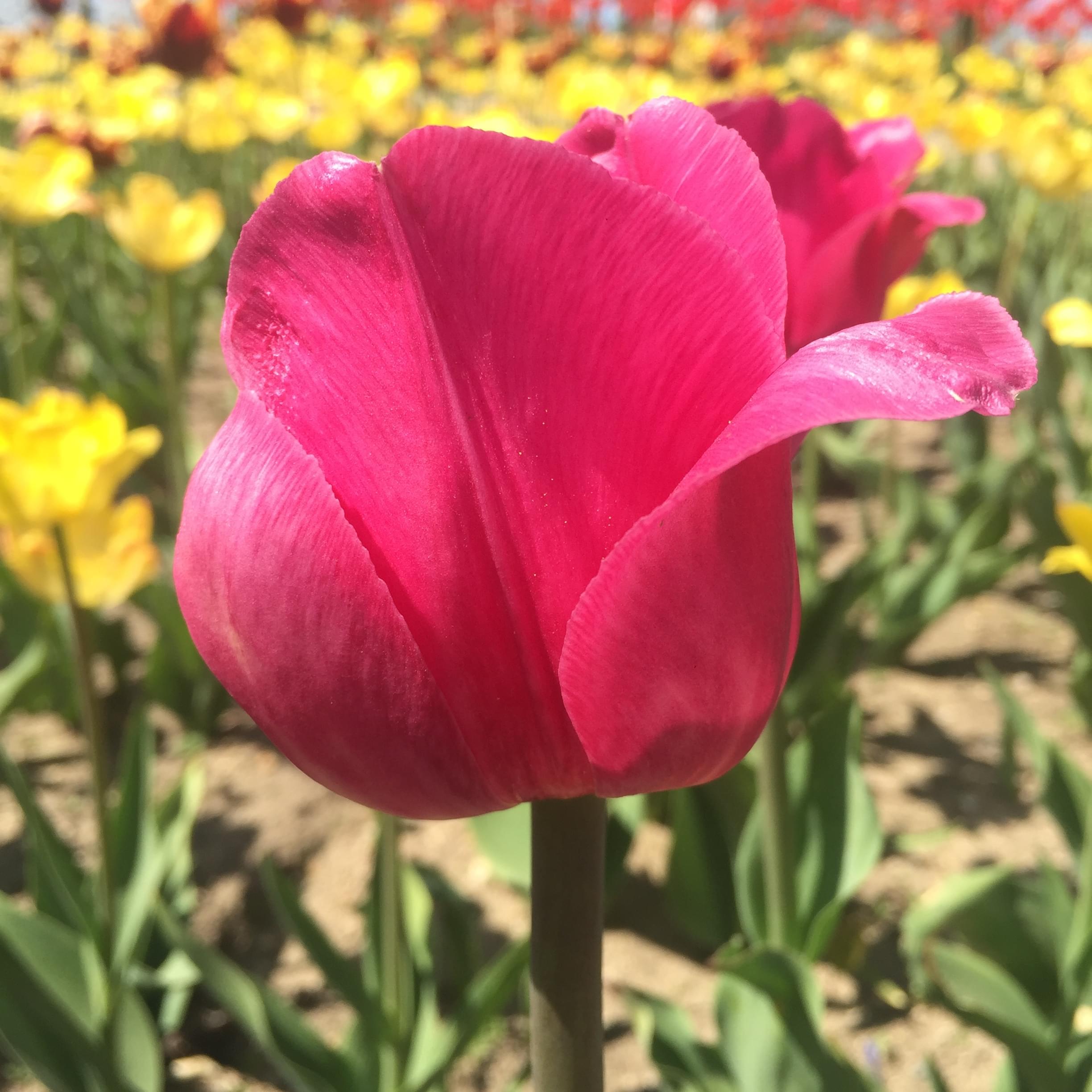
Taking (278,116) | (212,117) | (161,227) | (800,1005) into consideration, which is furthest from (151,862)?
(212,117)

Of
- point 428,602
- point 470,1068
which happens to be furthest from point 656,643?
point 470,1068

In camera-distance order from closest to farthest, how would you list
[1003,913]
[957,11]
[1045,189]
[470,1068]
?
[1003,913] → [470,1068] → [1045,189] → [957,11]

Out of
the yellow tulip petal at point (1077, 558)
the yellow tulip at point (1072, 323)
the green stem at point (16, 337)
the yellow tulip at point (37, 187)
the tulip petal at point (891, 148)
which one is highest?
the tulip petal at point (891, 148)

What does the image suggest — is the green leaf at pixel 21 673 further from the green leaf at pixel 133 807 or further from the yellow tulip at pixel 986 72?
the yellow tulip at pixel 986 72

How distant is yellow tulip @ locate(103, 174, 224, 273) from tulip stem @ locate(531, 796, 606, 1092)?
1.83 metres

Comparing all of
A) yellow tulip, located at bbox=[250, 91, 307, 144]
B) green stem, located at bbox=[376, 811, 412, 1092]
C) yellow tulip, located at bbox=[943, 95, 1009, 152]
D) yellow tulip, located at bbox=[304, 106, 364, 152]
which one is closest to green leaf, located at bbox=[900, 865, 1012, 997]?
green stem, located at bbox=[376, 811, 412, 1092]

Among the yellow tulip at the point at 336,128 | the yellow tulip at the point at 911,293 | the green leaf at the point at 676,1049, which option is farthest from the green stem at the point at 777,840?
the yellow tulip at the point at 336,128

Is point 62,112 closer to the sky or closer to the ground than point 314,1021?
closer to the sky

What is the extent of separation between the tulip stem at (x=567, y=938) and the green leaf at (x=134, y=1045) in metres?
0.82

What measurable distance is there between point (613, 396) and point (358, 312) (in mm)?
87

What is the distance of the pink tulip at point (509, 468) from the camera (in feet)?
1.11

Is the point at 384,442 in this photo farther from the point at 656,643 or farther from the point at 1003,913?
the point at 1003,913

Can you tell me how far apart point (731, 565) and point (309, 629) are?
0.45 feet

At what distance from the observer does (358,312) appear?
0.36 meters
